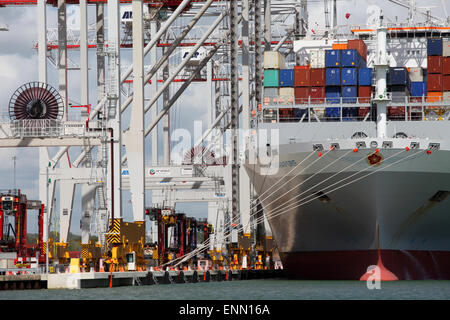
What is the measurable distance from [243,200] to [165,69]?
15.4 metres

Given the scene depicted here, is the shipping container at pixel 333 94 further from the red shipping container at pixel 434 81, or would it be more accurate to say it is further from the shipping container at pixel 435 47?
the shipping container at pixel 435 47

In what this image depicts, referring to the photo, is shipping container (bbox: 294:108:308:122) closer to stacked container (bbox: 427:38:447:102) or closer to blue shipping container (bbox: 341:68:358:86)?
blue shipping container (bbox: 341:68:358:86)

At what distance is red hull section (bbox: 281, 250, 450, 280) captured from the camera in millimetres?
38219

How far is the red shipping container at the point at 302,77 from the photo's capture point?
42.9m

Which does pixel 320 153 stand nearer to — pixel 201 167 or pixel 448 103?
pixel 448 103

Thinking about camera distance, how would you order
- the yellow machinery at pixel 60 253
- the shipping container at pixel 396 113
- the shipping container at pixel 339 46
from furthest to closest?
the shipping container at pixel 339 46, the shipping container at pixel 396 113, the yellow machinery at pixel 60 253

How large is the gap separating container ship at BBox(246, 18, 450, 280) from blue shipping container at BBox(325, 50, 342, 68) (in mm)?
45

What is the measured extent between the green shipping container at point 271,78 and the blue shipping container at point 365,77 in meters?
3.88

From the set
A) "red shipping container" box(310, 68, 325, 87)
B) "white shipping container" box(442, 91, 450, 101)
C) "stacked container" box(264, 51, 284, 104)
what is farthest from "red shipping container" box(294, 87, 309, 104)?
"white shipping container" box(442, 91, 450, 101)

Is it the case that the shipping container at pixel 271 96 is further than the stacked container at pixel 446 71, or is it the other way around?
the shipping container at pixel 271 96

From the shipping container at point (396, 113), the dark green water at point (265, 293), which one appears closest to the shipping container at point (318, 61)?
the shipping container at point (396, 113)
